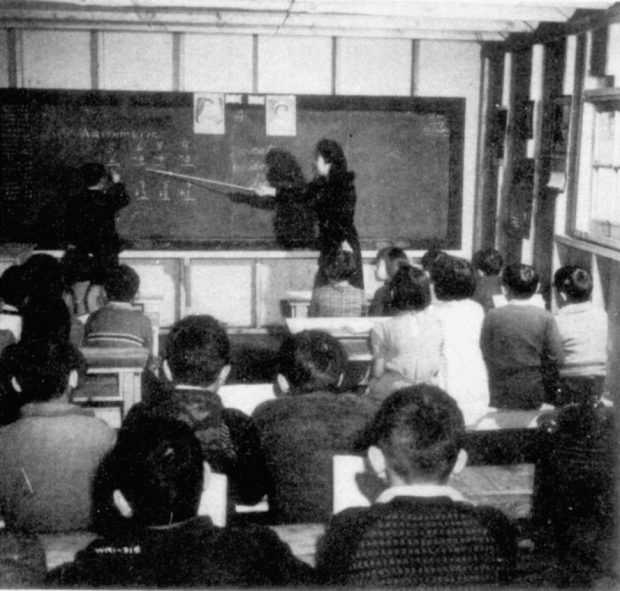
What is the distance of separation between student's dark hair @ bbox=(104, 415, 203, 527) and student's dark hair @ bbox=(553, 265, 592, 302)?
212 centimetres

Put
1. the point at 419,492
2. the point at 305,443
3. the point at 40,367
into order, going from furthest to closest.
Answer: the point at 40,367 < the point at 305,443 < the point at 419,492

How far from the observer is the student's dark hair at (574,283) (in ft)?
10.6

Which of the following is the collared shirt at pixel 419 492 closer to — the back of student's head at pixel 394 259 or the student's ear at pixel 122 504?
the student's ear at pixel 122 504

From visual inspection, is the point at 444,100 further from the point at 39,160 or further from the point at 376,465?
the point at 376,465

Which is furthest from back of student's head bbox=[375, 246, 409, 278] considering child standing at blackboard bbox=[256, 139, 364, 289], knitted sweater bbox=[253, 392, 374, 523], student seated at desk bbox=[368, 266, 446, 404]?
knitted sweater bbox=[253, 392, 374, 523]

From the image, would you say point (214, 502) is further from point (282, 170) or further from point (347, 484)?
point (282, 170)

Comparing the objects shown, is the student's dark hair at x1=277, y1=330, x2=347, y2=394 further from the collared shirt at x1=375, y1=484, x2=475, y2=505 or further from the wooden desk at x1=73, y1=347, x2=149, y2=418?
the wooden desk at x1=73, y1=347, x2=149, y2=418

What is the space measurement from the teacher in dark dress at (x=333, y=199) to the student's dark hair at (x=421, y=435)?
3.64 metres

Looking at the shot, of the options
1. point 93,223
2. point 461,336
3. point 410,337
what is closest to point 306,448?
point 410,337

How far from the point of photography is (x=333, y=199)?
5297 mm

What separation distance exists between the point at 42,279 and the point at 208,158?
7.01 ft

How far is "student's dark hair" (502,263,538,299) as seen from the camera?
10.6 feet

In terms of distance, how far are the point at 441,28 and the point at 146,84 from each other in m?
1.90

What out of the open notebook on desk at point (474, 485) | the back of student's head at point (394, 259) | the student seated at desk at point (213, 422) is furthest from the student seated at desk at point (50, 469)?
the back of student's head at point (394, 259)
